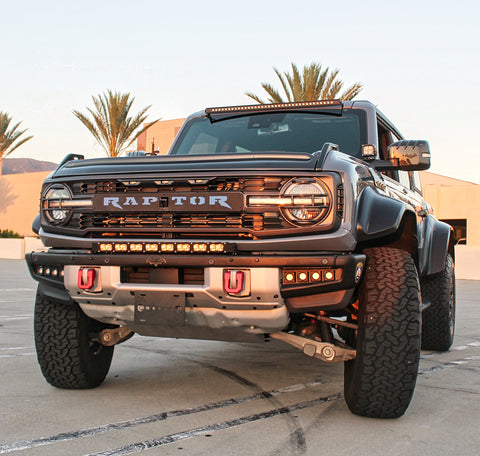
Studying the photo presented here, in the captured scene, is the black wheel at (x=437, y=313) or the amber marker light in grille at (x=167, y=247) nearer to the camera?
the amber marker light in grille at (x=167, y=247)

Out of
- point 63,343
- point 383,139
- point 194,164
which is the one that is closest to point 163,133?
point 383,139

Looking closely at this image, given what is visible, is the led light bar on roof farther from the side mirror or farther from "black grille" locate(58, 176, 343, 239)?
"black grille" locate(58, 176, 343, 239)

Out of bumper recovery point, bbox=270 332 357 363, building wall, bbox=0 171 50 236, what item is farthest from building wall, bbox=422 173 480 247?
bumper recovery point, bbox=270 332 357 363

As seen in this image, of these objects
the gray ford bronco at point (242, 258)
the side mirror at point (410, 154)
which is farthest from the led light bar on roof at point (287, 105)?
the gray ford bronco at point (242, 258)

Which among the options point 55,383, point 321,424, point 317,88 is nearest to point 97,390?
point 55,383

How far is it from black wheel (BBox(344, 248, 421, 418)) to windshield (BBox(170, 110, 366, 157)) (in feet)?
5.07

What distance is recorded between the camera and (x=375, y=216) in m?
3.87

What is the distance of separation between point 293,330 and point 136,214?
1253mm

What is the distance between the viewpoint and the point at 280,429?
3.62m

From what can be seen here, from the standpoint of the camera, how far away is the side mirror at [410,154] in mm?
A: 4586

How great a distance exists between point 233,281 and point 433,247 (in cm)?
284

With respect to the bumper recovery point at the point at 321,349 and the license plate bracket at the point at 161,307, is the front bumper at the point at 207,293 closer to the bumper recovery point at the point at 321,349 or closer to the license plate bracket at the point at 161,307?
the license plate bracket at the point at 161,307

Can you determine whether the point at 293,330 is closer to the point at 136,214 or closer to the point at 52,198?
the point at 136,214

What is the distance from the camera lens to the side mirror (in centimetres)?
459
